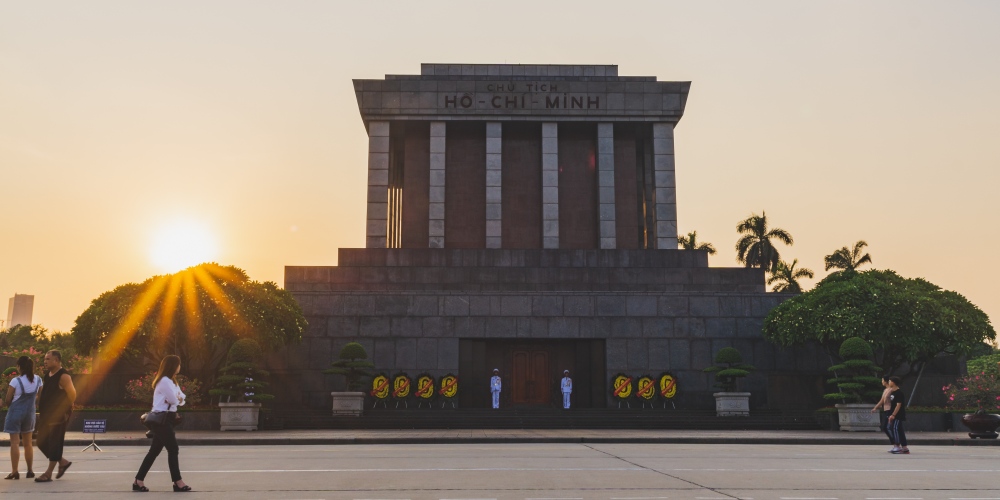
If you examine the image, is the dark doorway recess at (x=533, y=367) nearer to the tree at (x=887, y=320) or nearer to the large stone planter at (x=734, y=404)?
the large stone planter at (x=734, y=404)

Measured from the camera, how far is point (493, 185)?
157ft

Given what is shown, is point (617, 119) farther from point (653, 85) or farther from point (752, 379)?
point (752, 379)

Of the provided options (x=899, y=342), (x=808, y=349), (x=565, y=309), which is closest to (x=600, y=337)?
(x=565, y=309)

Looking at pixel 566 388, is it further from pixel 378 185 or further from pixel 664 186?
pixel 378 185

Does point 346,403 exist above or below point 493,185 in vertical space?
below

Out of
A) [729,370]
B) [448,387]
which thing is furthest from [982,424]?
[448,387]

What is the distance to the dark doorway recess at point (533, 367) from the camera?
39.1 metres

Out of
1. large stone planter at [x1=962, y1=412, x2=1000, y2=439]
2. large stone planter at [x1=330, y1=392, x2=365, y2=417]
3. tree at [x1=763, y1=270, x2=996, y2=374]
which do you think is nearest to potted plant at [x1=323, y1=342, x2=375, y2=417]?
large stone planter at [x1=330, y1=392, x2=365, y2=417]

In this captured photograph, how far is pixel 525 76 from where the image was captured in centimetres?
5159

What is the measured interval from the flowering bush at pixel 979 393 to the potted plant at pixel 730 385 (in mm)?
7596

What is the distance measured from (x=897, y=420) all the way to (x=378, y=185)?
104 feet

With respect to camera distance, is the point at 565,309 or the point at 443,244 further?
the point at 443,244

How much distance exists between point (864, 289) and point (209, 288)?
2572cm

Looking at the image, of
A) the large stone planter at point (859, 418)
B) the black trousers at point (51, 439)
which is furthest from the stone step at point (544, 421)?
the black trousers at point (51, 439)
